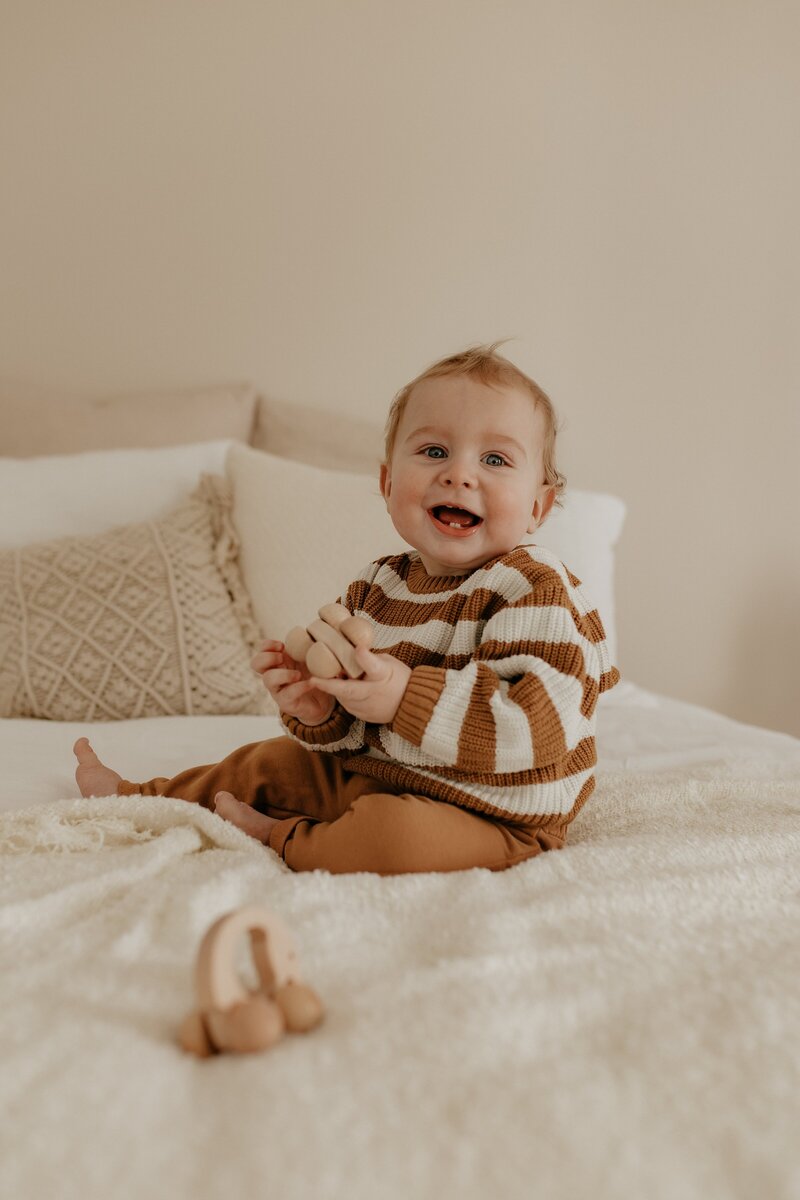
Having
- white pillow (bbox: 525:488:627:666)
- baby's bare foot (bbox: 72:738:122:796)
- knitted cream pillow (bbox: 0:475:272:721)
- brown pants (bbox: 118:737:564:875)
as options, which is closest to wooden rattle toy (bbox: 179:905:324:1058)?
brown pants (bbox: 118:737:564:875)

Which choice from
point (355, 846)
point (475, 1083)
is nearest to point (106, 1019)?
point (475, 1083)

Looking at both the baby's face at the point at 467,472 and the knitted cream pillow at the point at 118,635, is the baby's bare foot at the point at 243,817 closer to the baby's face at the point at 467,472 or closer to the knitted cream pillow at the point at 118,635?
the baby's face at the point at 467,472

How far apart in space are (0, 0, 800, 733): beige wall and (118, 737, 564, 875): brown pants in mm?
1351

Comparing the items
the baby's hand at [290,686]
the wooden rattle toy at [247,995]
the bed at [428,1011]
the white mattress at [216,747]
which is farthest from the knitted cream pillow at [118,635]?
the wooden rattle toy at [247,995]

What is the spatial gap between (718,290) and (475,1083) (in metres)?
2.22

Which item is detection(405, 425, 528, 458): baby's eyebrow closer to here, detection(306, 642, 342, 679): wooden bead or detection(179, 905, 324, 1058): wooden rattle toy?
detection(306, 642, 342, 679): wooden bead

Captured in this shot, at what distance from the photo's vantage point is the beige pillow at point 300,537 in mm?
1623

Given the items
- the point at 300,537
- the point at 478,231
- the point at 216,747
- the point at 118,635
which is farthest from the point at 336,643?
the point at 478,231

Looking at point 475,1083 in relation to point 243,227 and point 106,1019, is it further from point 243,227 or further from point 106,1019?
point 243,227

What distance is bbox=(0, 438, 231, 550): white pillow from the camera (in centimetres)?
167

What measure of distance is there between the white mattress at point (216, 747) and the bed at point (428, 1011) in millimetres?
17

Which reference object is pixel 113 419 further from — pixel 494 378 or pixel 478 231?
pixel 494 378

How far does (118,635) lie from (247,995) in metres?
0.98

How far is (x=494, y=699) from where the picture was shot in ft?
2.94
